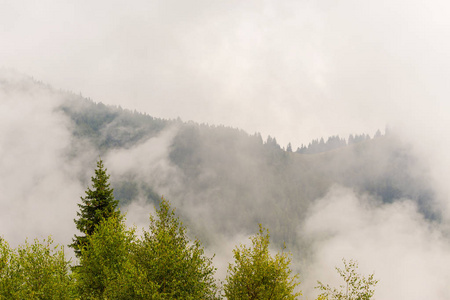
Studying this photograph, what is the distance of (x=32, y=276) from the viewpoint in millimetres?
29141

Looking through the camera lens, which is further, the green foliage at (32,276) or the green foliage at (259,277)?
the green foliage at (32,276)

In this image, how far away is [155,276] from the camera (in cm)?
2625

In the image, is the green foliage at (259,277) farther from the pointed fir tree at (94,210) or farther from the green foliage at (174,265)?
the pointed fir tree at (94,210)

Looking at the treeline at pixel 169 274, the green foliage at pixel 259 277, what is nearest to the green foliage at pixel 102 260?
the treeline at pixel 169 274

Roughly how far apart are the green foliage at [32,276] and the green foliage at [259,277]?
14196 mm

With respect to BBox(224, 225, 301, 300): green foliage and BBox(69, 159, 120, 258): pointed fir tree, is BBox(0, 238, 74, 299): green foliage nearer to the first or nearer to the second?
BBox(69, 159, 120, 258): pointed fir tree

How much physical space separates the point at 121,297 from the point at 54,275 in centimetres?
731

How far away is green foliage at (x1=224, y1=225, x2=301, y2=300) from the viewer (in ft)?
87.0

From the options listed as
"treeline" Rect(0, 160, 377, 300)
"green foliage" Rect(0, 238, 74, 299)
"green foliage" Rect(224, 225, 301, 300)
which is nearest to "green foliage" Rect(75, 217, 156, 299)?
"treeline" Rect(0, 160, 377, 300)

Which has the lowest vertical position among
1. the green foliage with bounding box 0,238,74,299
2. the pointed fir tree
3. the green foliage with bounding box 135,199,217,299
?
the green foliage with bounding box 0,238,74,299

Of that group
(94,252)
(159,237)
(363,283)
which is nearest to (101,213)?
(94,252)

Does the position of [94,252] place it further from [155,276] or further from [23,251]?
[155,276]

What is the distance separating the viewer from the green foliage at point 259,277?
Answer: 1045 inches

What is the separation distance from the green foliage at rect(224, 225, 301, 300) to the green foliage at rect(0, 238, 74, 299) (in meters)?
14.2
